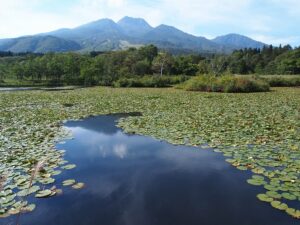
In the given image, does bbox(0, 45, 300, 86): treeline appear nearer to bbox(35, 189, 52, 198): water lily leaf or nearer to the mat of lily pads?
the mat of lily pads

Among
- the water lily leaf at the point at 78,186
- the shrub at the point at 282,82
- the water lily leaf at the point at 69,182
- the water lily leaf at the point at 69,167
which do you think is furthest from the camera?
the shrub at the point at 282,82

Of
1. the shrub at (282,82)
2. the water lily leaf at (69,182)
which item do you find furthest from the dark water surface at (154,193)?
the shrub at (282,82)

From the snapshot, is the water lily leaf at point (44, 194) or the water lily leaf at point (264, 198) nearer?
the water lily leaf at point (264, 198)

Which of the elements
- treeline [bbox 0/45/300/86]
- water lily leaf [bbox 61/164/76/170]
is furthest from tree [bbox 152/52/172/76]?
water lily leaf [bbox 61/164/76/170]

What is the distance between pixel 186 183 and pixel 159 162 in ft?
5.69

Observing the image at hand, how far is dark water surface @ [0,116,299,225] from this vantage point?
5.68 metres

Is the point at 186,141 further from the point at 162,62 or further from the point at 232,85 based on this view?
the point at 162,62

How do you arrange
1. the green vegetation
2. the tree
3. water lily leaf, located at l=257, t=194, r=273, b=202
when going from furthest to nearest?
1. the tree
2. the green vegetation
3. water lily leaf, located at l=257, t=194, r=273, b=202

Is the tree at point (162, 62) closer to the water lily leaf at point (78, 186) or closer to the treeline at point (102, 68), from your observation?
the treeline at point (102, 68)

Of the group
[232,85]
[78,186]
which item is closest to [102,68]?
[232,85]

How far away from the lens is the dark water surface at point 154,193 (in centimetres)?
568

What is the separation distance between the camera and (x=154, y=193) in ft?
22.4

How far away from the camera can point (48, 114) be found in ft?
56.4

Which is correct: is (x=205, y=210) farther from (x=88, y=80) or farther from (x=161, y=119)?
(x=88, y=80)
